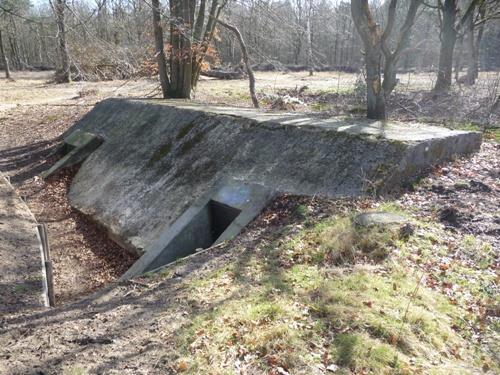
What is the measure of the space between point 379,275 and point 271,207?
2.47 metres

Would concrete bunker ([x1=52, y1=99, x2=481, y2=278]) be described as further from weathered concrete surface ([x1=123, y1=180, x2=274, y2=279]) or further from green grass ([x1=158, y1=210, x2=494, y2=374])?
green grass ([x1=158, y1=210, x2=494, y2=374])

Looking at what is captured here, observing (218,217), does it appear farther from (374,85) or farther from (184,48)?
(184,48)

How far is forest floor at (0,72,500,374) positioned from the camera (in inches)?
148

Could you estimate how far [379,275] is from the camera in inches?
189

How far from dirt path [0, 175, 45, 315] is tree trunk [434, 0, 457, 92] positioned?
53.3ft

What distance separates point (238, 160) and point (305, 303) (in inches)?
175

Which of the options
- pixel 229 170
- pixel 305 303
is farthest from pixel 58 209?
pixel 305 303

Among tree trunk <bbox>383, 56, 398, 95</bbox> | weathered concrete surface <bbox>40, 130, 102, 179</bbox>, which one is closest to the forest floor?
tree trunk <bbox>383, 56, 398, 95</bbox>

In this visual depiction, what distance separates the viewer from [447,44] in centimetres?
1908

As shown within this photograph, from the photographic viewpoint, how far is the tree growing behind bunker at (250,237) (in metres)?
3.91

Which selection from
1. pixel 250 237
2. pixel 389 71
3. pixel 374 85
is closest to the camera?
pixel 250 237

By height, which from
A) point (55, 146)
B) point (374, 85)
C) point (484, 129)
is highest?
point (374, 85)

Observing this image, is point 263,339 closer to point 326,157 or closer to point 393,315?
point 393,315

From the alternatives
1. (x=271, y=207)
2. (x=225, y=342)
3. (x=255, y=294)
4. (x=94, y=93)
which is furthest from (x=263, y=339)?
(x=94, y=93)
